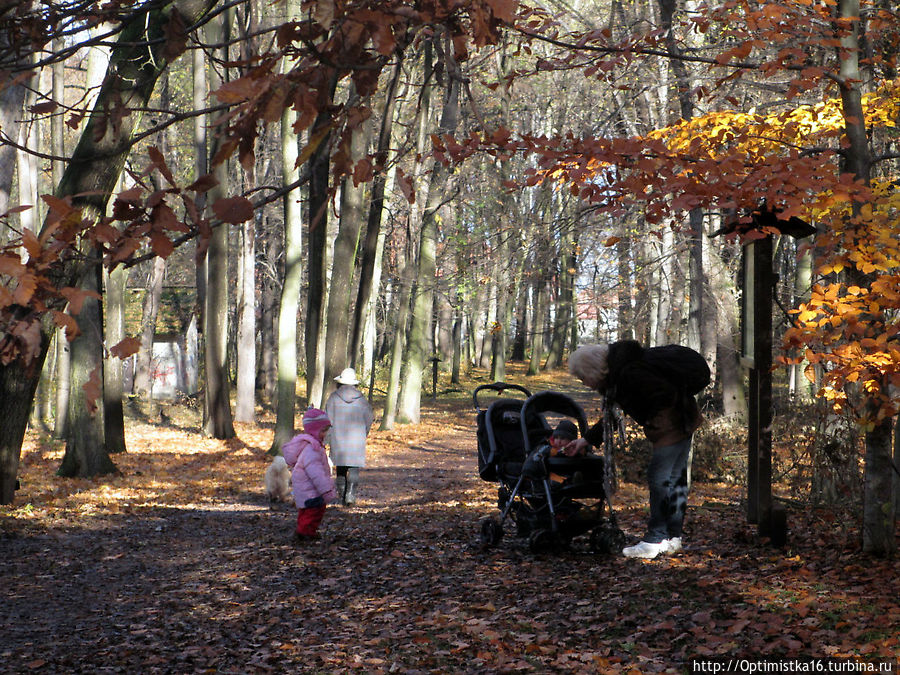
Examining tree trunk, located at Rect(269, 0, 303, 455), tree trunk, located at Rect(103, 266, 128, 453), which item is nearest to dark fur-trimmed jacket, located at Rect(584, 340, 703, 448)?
tree trunk, located at Rect(269, 0, 303, 455)

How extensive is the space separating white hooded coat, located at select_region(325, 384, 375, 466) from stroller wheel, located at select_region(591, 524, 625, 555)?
484 centimetres

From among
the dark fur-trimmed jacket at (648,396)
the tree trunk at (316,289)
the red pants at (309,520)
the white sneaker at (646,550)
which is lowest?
the red pants at (309,520)

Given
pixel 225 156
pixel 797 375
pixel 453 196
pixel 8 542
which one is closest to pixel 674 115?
pixel 797 375

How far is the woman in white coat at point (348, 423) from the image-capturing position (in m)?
12.2

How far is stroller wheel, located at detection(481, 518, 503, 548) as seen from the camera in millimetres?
8445

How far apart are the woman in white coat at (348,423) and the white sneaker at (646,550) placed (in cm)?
524

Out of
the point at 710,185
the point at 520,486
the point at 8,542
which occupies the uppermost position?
the point at 710,185

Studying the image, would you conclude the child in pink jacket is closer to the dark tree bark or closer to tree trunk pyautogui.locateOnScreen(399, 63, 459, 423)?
the dark tree bark

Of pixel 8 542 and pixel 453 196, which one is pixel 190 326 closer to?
pixel 453 196

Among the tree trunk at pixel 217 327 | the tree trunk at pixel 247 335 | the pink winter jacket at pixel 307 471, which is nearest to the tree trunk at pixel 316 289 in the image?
the tree trunk at pixel 217 327

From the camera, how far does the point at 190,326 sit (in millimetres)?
37250

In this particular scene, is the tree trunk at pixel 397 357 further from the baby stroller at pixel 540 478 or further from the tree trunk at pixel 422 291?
the baby stroller at pixel 540 478

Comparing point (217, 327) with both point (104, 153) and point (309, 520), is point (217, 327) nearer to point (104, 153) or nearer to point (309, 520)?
point (309, 520)

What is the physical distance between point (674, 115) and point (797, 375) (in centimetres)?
665
